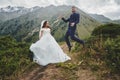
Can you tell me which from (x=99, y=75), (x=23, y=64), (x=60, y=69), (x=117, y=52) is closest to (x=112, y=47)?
(x=117, y=52)

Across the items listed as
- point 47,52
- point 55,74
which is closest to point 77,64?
point 55,74

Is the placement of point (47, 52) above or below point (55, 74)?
above

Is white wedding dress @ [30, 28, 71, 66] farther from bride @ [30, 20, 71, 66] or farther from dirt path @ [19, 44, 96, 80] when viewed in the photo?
dirt path @ [19, 44, 96, 80]

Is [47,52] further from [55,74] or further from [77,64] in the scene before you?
[55,74]

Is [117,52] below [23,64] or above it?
above

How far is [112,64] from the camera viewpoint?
41.5 ft

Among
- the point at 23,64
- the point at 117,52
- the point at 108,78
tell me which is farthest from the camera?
the point at 23,64

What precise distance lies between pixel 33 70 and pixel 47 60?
3.86 feet

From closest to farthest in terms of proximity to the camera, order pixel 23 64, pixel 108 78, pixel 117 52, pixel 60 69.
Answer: pixel 108 78 → pixel 117 52 → pixel 60 69 → pixel 23 64

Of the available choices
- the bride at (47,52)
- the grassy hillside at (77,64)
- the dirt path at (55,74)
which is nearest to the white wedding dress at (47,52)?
the bride at (47,52)

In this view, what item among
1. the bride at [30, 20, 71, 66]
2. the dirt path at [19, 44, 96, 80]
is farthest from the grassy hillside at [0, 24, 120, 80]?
the bride at [30, 20, 71, 66]

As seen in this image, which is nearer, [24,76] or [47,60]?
[24,76]

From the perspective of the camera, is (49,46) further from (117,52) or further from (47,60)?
(117,52)

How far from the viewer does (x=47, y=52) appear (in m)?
16.2
